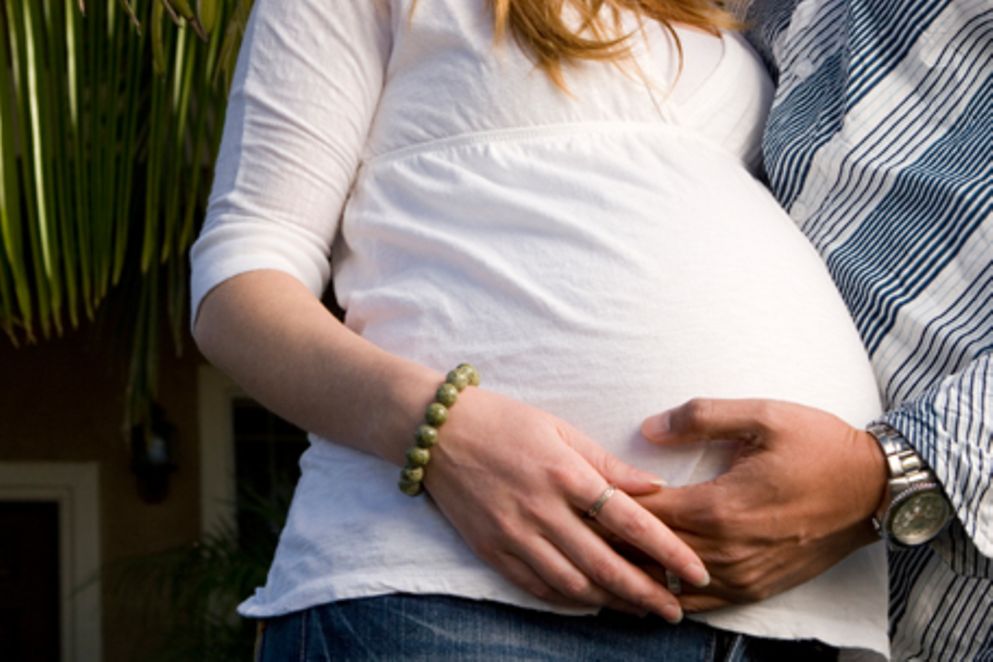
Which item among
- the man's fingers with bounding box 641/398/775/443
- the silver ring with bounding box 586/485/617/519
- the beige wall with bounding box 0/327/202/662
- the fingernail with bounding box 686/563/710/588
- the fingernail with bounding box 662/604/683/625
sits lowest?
the beige wall with bounding box 0/327/202/662

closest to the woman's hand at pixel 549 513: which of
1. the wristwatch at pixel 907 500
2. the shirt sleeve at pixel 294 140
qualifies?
the wristwatch at pixel 907 500

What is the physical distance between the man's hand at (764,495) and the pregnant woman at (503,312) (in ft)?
0.09

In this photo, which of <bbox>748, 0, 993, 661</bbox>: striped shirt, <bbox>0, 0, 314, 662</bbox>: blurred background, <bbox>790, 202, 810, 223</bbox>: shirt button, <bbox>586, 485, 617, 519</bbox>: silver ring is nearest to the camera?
<bbox>586, 485, 617, 519</bbox>: silver ring

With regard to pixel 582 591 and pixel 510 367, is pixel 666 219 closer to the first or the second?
pixel 510 367

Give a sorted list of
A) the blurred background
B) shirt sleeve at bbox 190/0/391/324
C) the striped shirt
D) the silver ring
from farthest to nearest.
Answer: the blurred background
shirt sleeve at bbox 190/0/391/324
the striped shirt
the silver ring

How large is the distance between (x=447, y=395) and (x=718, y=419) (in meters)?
0.21

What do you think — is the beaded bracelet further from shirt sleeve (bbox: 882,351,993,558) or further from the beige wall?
the beige wall

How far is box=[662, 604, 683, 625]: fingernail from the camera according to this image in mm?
1223

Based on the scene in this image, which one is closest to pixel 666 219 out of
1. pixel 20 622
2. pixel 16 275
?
pixel 16 275

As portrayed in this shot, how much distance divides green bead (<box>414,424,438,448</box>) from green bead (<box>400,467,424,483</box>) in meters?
0.02

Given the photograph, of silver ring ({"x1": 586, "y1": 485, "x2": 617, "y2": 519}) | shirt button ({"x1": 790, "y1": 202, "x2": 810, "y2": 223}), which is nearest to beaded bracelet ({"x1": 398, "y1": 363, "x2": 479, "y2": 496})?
silver ring ({"x1": 586, "y1": 485, "x2": 617, "y2": 519})

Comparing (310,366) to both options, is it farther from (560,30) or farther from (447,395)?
(560,30)

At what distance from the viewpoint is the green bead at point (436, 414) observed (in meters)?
1.23

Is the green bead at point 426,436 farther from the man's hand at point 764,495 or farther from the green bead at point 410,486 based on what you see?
the man's hand at point 764,495
